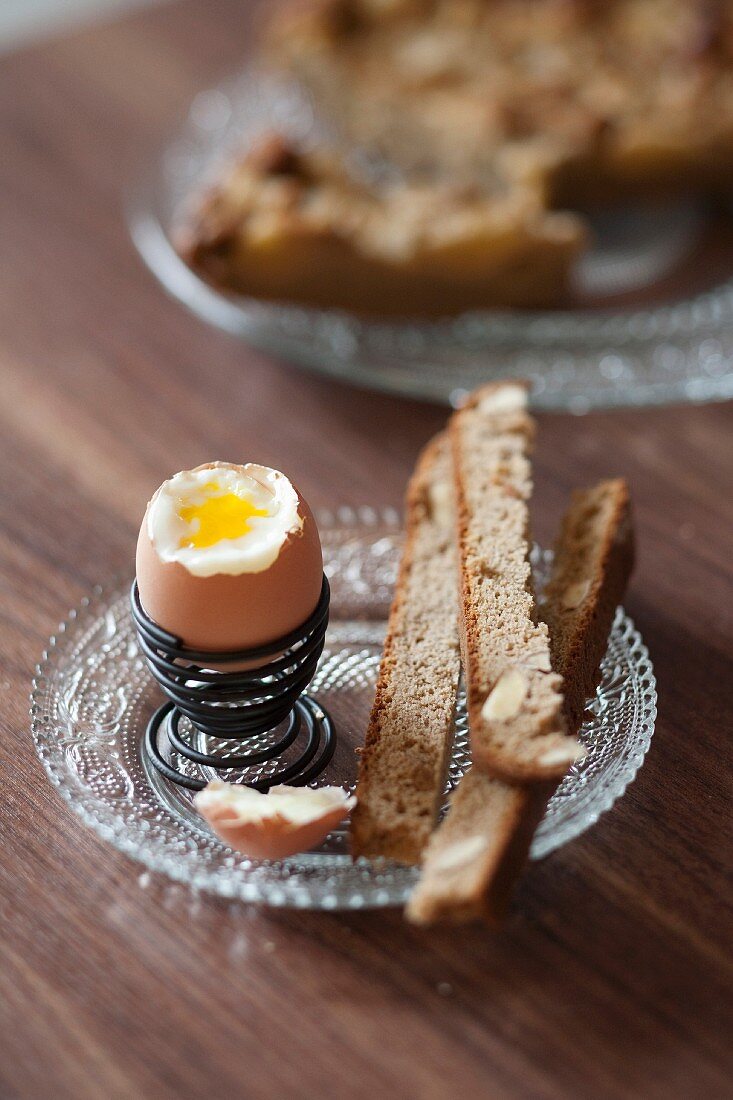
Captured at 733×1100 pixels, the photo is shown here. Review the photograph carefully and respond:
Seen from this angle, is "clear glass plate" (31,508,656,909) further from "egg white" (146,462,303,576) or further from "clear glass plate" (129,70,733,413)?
"clear glass plate" (129,70,733,413)

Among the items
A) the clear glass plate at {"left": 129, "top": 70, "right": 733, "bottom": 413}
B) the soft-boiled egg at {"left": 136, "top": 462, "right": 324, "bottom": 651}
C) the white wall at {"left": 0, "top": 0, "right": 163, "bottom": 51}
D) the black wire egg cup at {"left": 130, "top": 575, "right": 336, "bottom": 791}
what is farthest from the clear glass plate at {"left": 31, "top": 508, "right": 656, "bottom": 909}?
the white wall at {"left": 0, "top": 0, "right": 163, "bottom": 51}

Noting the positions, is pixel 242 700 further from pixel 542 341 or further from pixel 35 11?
pixel 35 11

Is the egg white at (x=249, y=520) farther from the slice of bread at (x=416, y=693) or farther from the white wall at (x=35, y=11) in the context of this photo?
the white wall at (x=35, y=11)

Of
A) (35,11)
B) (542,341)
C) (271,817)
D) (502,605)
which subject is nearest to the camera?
(271,817)

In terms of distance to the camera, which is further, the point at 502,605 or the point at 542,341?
the point at 542,341

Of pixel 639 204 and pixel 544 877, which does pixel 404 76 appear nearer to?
pixel 639 204

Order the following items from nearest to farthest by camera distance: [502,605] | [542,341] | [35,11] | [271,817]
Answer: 1. [271,817]
2. [502,605]
3. [542,341]
4. [35,11]

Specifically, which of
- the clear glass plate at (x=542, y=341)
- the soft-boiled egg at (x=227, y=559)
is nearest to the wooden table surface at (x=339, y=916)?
the clear glass plate at (x=542, y=341)

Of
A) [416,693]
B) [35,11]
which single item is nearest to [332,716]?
[416,693]

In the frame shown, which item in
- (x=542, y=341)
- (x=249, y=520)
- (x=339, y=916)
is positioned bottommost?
(x=542, y=341)
